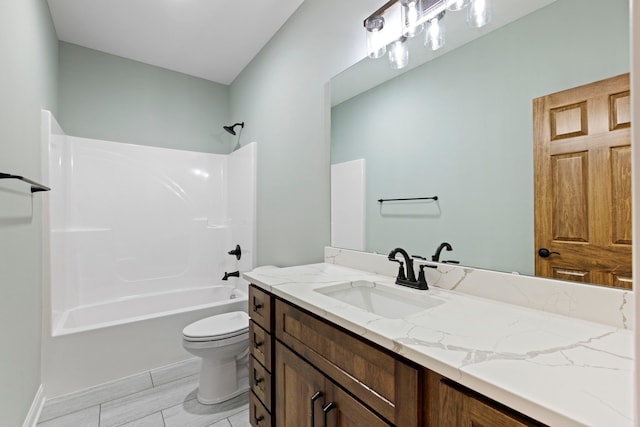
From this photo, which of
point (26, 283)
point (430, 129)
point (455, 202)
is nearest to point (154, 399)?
point (26, 283)

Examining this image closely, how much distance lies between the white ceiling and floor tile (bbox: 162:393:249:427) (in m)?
2.71

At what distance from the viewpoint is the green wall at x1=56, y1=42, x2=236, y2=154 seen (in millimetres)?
2541

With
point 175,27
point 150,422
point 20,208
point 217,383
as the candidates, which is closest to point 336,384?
point 217,383

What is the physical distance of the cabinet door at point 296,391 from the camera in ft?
3.14

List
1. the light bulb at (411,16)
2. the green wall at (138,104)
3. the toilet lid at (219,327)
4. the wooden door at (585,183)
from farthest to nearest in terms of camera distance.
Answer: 1. the green wall at (138,104)
2. the toilet lid at (219,327)
3. the light bulb at (411,16)
4. the wooden door at (585,183)

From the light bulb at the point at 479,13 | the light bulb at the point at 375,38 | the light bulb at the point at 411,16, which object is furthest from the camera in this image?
the light bulb at the point at 375,38

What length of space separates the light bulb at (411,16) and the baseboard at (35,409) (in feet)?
9.14

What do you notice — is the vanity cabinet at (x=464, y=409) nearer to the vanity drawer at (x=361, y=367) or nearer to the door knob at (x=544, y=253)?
the vanity drawer at (x=361, y=367)

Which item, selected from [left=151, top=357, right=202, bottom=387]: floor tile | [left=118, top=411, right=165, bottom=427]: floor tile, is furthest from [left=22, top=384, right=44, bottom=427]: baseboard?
[left=151, top=357, right=202, bottom=387]: floor tile

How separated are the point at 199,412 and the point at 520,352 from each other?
1.88 meters

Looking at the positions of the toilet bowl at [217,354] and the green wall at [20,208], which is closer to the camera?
the green wall at [20,208]

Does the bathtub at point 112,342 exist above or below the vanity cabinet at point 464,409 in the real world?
below

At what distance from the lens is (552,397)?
48 centimetres

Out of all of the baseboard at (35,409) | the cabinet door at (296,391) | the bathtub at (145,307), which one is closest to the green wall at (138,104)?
the bathtub at (145,307)
